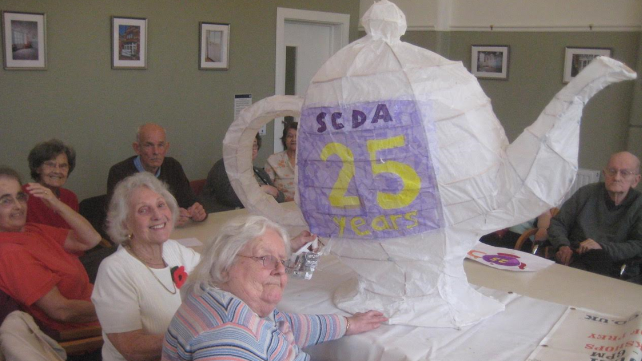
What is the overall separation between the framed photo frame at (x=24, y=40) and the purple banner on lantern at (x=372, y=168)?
2.72 m

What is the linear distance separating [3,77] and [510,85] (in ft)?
12.1

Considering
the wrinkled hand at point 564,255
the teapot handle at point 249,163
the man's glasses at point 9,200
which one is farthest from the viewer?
the wrinkled hand at point 564,255

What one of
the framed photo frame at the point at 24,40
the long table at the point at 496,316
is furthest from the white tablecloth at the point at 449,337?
the framed photo frame at the point at 24,40

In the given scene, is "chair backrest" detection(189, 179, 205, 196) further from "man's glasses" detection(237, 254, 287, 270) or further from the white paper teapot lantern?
"man's glasses" detection(237, 254, 287, 270)

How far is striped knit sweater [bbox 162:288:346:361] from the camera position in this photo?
4.30ft

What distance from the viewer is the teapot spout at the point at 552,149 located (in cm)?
150

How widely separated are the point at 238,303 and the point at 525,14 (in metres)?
4.27

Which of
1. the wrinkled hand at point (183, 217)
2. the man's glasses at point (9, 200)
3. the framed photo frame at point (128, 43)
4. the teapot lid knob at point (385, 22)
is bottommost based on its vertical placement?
the wrinkled hand at point (183, 217)

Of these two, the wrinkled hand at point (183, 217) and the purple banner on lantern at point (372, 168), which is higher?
the purple banner on lantern at point (372, 168)

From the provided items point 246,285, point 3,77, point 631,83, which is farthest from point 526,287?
point 3,77

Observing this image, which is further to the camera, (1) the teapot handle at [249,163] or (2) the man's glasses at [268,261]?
(1) the teapot handle at [249,163]

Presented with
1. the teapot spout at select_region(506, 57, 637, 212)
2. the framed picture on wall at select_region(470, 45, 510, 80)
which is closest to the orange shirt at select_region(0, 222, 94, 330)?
the teapot spout at select_region(506, 57, 637, 212)

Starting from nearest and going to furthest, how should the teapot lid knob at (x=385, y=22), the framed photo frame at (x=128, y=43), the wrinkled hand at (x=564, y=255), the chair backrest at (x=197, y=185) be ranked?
1. the teapot lid knob at (x=385, y=22)
2. the wrinkled hand at (x=564, y=255)
3. the framed photo frame at (x=128, y=43)
4. the chair backrest at (x=197, y=185)

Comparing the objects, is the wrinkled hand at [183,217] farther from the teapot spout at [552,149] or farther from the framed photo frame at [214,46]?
the framed photo frame at [214,46]
